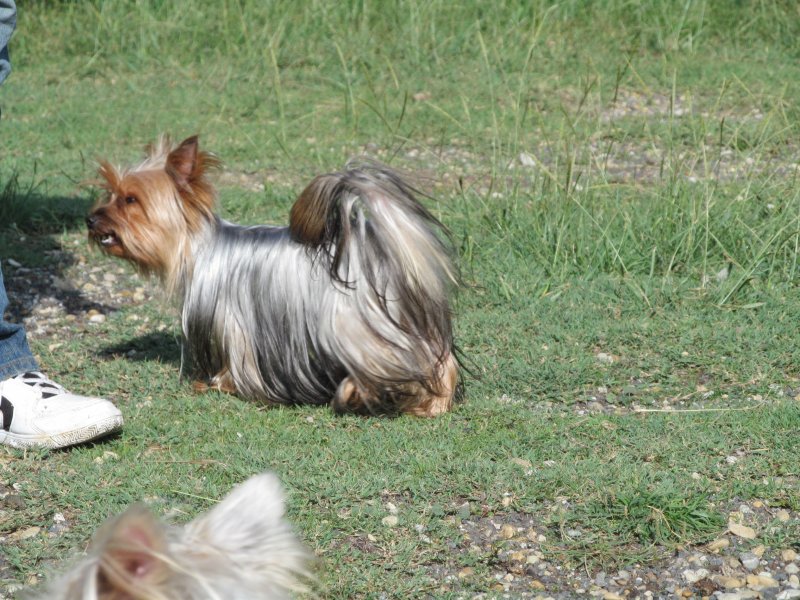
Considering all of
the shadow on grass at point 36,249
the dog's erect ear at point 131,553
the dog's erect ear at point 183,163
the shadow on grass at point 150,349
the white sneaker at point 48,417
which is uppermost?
the dog's erect ear at point 131,553

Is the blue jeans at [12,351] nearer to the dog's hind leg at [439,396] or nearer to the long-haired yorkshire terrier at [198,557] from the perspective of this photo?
the dog's hind leg at [439,396]

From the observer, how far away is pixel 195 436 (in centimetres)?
445

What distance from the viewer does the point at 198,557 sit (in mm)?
1750

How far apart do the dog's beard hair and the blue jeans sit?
70cm

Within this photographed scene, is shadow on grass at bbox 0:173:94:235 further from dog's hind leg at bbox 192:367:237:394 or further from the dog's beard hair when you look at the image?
the dog's beard hair

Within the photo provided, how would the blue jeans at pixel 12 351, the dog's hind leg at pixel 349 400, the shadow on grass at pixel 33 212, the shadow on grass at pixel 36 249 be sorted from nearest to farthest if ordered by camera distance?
the blue jeans at pixel 12 351 < the dog's hind leg at pixel 349 400 < the shadow on grass at pixel 36 249 < the shadow on grass at pixel 33 212

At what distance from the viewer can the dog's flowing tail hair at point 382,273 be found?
437 centimetres

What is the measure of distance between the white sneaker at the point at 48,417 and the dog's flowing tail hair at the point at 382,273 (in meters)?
0.88

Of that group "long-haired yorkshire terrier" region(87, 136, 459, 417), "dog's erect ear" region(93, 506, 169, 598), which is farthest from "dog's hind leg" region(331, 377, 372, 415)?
"dog's erect ear" region(93, 506, 169, 598)

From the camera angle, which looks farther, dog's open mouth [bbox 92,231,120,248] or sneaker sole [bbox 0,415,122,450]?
dog's open mouth [bbox 92,231,120,248]

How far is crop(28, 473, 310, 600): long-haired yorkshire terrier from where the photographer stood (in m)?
1.61

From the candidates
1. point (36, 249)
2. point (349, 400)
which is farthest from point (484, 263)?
point (36, 249)

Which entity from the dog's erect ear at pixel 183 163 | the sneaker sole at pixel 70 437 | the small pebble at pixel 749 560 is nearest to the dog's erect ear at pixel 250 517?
the small pebble at pixel 749 560

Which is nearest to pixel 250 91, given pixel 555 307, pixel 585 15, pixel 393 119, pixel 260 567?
pixel 393 119
